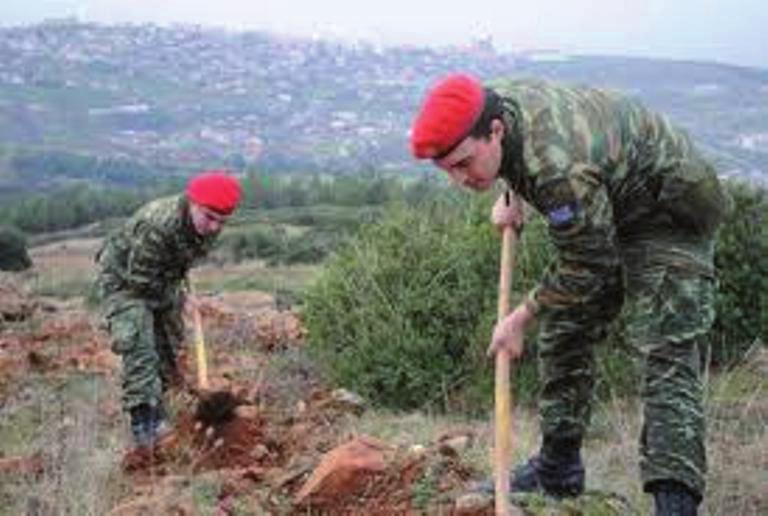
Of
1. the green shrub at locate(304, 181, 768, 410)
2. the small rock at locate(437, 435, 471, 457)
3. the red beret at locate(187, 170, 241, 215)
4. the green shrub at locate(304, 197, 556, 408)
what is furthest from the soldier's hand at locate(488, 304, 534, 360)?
the green shrub at locate(304, 197, 556, 408)

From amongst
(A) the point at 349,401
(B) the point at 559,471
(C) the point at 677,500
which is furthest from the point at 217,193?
(C) the point at 677,500

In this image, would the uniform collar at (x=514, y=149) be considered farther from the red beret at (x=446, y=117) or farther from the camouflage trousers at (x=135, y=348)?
the camouflage trousers at (x=135, y=348)

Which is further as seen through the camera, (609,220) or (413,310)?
(413,310)

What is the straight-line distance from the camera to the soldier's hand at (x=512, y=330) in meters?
4.52

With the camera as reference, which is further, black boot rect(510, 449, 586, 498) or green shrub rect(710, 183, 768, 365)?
green shrub rect(710, 183, 768, 365)

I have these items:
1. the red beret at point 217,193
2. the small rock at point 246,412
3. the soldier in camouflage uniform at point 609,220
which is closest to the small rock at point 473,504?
the soldier in camouflage uniform at point 609,220

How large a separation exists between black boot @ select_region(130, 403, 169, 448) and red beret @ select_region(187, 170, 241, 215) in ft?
4.23

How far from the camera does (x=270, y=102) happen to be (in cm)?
16275

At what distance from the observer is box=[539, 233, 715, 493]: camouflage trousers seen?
4.45 metres

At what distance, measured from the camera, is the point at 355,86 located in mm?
167375

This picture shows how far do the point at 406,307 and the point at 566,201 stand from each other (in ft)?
18.7

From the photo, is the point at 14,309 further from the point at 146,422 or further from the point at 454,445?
the point at 454,445

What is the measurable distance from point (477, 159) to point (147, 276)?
388 centimetres

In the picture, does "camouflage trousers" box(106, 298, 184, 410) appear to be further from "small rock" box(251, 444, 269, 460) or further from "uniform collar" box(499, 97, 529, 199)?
"uniform collar" box(499, 97, 529, 199)
